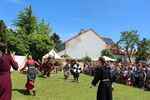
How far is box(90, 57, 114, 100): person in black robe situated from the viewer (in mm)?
5605

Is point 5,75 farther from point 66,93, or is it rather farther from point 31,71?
point 66,93

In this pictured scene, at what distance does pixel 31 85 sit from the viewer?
26.8ft

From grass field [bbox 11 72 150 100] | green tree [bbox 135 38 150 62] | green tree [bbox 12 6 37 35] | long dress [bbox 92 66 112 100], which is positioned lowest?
grass field [bbox 11 72 150 100]

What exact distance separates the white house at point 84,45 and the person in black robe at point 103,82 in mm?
38479

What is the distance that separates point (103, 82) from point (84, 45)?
40.3 meters

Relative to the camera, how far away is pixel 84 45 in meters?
46.0

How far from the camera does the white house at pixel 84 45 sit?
147 feet

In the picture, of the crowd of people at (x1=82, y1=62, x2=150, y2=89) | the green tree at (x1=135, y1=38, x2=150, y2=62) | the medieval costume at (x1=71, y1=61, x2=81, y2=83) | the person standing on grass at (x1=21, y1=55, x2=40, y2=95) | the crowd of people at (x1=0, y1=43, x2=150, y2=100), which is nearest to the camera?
the crowd of people at (x1=0, y1=43, x2=150, y2=100)

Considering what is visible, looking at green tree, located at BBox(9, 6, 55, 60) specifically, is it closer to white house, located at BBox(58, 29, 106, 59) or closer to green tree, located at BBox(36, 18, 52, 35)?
green tree, located at BBox(36, 18, 52, 35)

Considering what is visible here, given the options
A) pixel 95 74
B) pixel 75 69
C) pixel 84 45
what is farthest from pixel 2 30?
pixel 95 74

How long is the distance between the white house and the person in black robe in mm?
38479

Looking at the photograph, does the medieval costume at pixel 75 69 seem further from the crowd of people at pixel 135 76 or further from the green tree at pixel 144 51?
the green tree at pixel 144 51

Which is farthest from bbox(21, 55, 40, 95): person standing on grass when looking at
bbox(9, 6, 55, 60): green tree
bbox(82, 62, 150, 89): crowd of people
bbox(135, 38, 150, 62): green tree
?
bbox(135, 38, 150, 62): green tree

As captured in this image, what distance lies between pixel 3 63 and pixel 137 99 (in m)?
7.24
